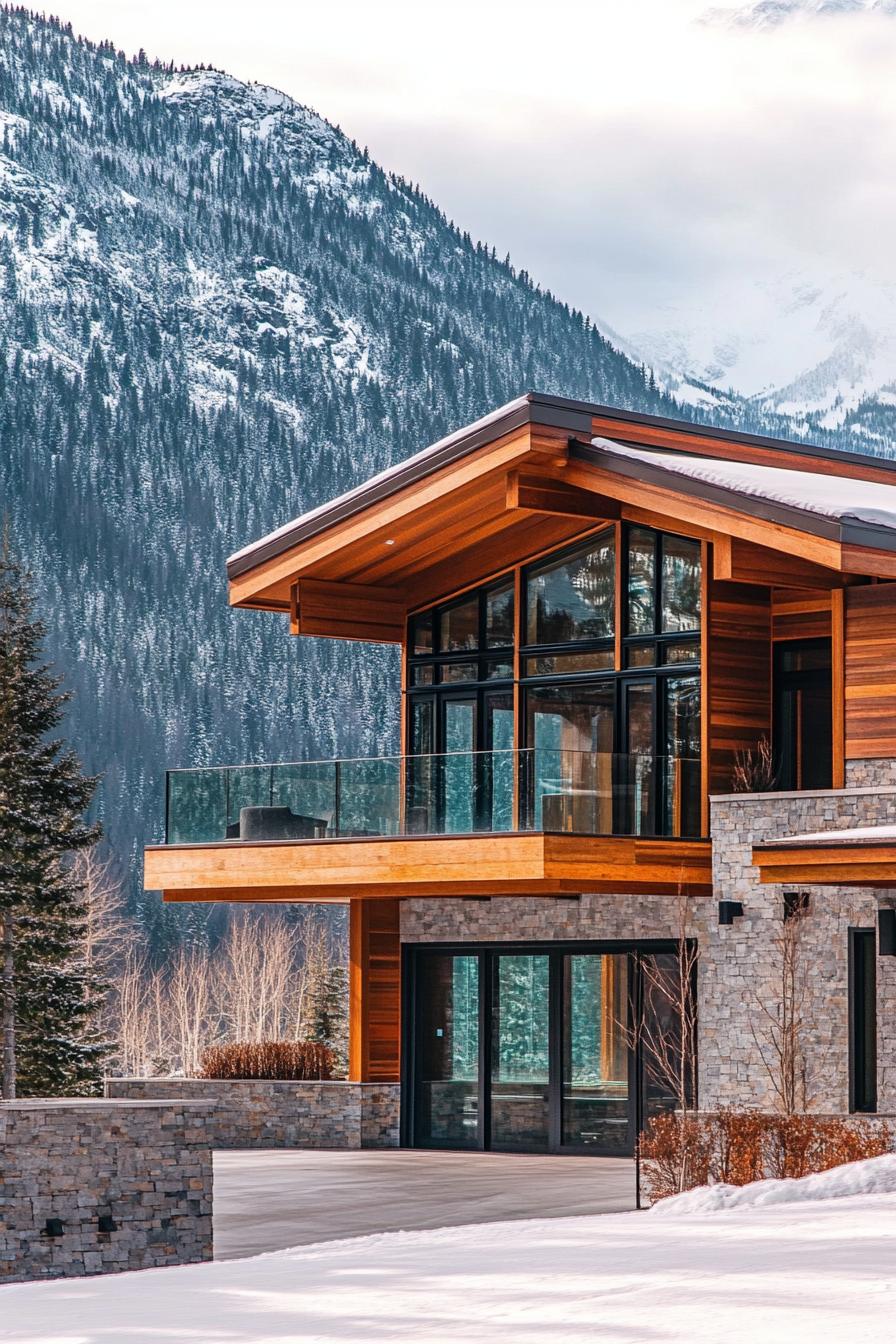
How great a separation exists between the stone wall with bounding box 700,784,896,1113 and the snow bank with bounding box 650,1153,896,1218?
4.21 m

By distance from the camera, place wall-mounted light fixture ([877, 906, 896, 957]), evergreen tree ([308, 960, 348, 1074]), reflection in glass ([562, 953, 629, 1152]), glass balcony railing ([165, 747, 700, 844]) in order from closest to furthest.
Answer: wall-mounted light fixture ([877, 906, 896, 957]), glass balcony railing ([165, 747, 700, 844]), reflection in glass ([562, 953, 629, 1152]), evergreen tree ([308, 960, 348, 1074])

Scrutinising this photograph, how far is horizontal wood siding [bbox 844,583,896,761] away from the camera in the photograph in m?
20.3

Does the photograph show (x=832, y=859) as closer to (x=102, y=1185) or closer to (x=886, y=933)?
(x=886, y=933)

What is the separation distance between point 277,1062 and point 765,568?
28.0 ft

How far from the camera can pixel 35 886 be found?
3052 cm

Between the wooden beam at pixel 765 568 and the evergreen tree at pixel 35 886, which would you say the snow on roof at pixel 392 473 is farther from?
the evergreen tree at pixel 35 886

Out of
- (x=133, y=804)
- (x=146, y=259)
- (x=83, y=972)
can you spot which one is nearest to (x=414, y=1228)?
(x=83, y=972)

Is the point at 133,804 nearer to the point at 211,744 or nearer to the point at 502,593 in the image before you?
the point at 211,744

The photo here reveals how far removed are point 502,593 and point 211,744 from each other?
111 meters

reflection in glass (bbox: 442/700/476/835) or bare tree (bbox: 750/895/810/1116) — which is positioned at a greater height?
reflection in glass (bbox: 442/700/476/835)

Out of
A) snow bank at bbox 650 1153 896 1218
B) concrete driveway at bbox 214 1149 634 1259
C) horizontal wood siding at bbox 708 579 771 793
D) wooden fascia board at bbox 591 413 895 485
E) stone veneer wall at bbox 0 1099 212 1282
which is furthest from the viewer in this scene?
wooden fascia board at bbox 591 413 895 485

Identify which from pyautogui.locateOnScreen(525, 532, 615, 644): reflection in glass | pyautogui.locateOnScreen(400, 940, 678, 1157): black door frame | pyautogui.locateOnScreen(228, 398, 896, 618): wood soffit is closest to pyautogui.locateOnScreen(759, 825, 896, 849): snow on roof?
pyautogui.locateOnScreen(228, 398, 896, 618): wood soffit

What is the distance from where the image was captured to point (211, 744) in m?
134

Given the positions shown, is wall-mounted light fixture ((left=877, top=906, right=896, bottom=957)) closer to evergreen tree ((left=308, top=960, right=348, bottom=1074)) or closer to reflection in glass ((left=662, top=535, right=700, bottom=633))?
reflection in glass ((left=662, top=535, right=700, bottom=633))
